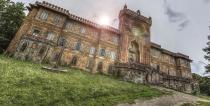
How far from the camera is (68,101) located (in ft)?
44.8

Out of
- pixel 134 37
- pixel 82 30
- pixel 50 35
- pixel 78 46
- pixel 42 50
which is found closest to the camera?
pixel 42 50

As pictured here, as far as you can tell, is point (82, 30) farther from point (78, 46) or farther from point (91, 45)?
point (78, 46)

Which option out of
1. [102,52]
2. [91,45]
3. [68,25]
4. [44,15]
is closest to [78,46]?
[91,45]

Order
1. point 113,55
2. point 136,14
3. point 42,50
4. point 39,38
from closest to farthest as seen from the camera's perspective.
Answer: point 42,50
point 39,38
point 113,55
point 136,14

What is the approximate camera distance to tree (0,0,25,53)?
31764 mm

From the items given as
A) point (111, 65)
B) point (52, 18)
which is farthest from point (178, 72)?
point (52, 18)

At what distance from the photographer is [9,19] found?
33.5 meters

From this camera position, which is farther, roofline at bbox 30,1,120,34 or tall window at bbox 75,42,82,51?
tall window at bbox 75,42,82,51

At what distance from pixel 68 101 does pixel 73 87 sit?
10.6 ft

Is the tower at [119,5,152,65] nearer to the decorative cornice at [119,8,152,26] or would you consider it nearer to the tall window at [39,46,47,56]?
the decorative cornice at [119,8,152,26]

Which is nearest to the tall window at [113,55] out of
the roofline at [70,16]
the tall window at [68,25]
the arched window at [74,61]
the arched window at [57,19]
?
the roofline at [70,16]

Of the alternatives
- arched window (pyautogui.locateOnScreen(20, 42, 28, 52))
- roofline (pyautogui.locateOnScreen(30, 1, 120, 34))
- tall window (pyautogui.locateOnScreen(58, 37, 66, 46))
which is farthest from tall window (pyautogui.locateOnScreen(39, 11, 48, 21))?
arched window (pyautogui.locateOnScreen(20, 42, 28, 52))

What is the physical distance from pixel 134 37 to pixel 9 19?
26.9 m

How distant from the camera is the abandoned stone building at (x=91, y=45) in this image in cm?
2827
